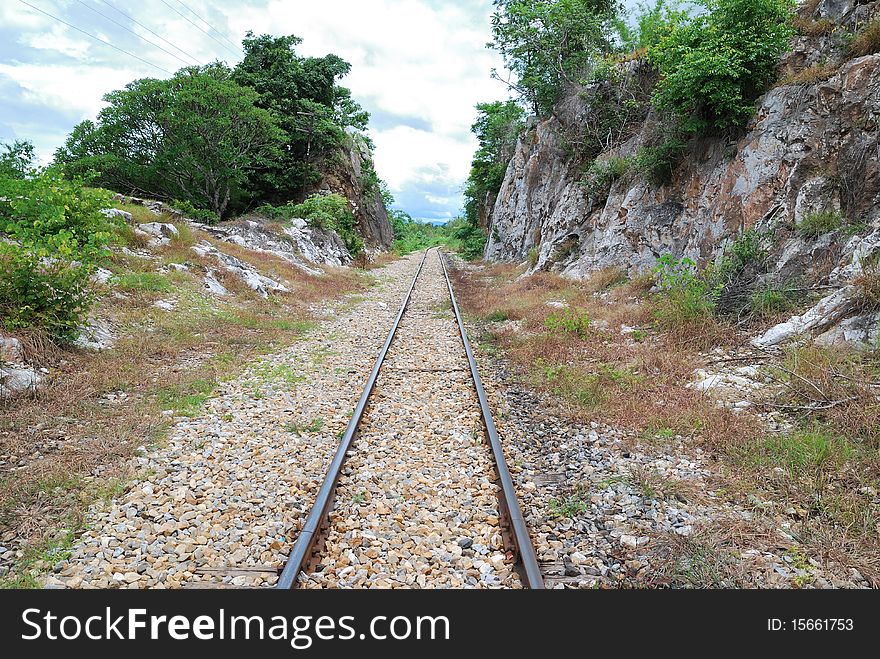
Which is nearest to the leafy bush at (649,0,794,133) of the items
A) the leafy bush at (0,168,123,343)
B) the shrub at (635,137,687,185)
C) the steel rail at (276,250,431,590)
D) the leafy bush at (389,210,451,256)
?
the shrub at (635,137,687,185)

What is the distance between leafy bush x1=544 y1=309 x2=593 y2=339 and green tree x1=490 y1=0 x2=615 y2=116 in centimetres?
1242

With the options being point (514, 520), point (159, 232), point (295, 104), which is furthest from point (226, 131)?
point (514, 520)

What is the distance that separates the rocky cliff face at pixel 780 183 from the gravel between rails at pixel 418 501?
6.32 m

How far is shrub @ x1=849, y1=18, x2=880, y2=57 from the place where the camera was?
8062mm

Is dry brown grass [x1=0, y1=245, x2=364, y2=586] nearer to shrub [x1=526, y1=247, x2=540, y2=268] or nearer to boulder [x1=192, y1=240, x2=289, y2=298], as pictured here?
boulder [x1=192, y1=240, x2=289, y2=298]

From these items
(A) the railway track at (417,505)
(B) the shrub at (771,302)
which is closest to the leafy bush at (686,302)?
(B) the shrub at (771,302)

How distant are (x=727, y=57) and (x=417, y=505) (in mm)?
10722

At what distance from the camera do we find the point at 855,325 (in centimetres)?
557

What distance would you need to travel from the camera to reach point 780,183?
8727 mm

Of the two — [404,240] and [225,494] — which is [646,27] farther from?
[404,240]
